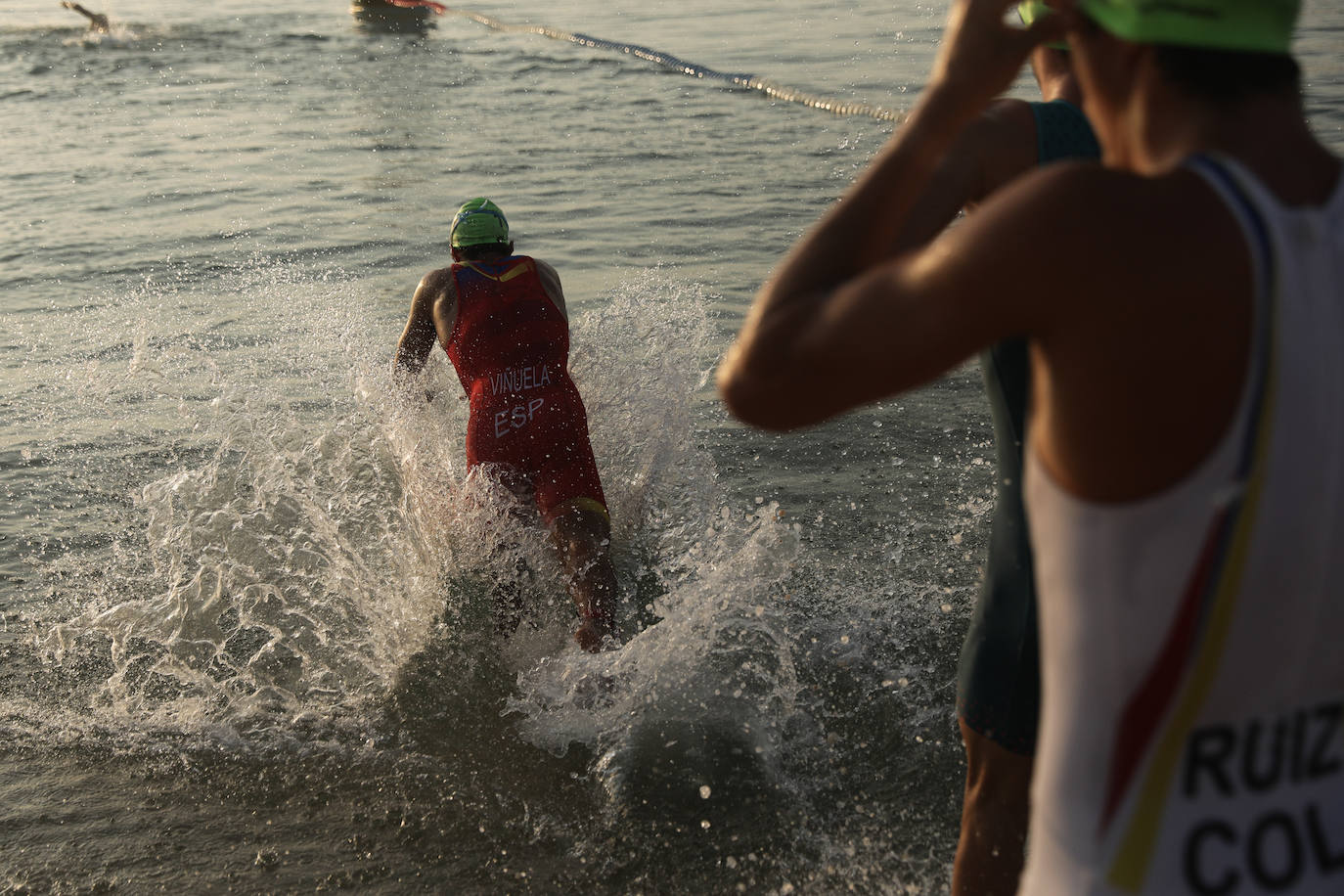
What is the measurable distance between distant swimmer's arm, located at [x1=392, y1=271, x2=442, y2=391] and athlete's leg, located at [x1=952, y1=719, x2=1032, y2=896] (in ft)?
13.7

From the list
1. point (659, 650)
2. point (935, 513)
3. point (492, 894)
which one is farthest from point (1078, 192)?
point (935, 513)

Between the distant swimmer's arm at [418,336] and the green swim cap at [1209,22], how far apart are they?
4.99 metres

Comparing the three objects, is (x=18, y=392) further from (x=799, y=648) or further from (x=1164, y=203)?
(x=1164, y=203)

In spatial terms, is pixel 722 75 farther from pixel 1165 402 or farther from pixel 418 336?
pixel 1165 402

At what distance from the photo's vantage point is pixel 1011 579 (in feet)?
8.00

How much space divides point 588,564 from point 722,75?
1551 cm

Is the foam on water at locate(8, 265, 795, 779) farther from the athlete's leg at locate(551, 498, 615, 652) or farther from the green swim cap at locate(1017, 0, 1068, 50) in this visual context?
the green swim cap at locate(1017, 0, 1068, 50)

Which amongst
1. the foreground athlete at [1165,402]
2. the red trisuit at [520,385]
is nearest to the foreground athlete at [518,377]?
the red trisuit at [520,385]

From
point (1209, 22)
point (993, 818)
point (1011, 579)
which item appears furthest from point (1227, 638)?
point (993, 818)

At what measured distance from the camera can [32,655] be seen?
5320mm

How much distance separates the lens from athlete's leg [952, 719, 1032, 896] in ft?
8.10

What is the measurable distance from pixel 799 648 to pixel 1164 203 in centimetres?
401

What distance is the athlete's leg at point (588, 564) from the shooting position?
5.05m

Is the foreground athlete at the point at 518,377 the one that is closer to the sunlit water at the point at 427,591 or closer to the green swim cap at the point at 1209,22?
the sunlit water at the point at 427,591
